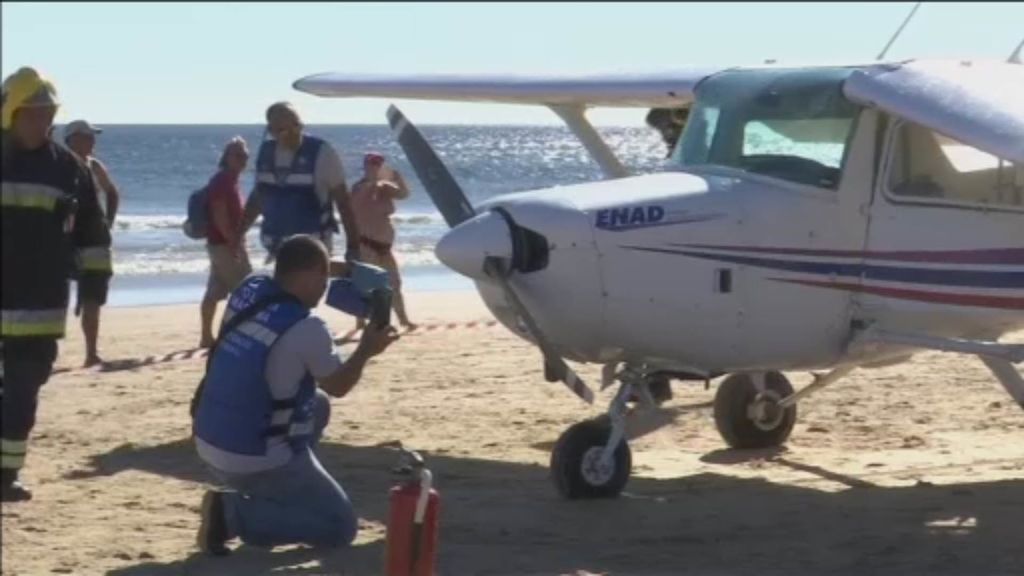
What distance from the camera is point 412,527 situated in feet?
24.2

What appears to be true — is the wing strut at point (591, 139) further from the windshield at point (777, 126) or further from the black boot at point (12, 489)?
the black boot at point (12, 489)

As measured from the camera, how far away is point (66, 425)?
1223cm

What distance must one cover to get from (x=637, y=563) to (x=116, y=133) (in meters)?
99.2

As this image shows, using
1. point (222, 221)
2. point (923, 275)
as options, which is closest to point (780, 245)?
point (923, 275)

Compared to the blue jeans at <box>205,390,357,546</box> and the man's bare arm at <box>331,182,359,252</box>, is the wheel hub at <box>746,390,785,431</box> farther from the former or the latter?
the blue jeans at <box>205,390,357,546</box>

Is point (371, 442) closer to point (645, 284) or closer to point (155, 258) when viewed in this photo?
point (645, 284)

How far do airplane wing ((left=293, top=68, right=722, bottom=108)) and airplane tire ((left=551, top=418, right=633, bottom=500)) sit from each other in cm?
225

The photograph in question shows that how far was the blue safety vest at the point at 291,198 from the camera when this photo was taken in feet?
42.4

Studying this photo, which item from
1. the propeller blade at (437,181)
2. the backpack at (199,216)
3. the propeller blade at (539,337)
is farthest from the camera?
the backpack at (199,216)

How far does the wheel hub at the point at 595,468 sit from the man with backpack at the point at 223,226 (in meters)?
6.40

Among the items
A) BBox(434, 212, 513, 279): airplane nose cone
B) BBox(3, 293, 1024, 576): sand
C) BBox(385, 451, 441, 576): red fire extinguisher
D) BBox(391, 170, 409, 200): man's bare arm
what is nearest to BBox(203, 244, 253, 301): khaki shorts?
BBox(3, 293, 1024, 576): sand

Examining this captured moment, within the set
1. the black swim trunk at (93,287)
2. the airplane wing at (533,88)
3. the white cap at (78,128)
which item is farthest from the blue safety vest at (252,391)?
the white cap at (78,128)

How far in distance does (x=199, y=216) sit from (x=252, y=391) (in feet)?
25.6

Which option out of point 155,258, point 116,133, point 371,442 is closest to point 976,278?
point 371,442
